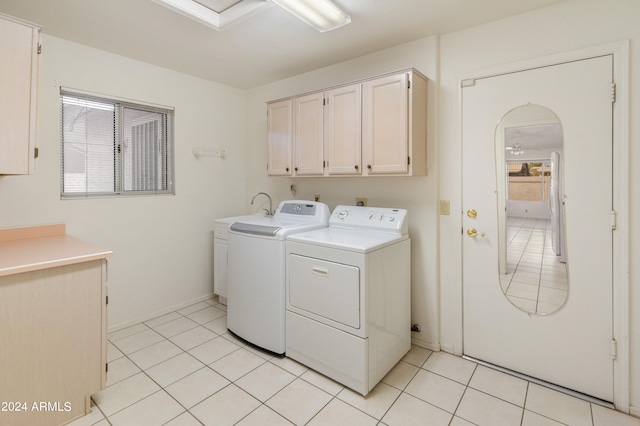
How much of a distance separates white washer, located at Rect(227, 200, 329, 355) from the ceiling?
4.53 ft

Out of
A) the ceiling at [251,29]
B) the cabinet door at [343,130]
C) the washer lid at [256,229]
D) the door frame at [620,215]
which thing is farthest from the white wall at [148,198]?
the door frame at [620,215]

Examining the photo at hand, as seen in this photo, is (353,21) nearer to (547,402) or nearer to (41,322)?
(41,322)

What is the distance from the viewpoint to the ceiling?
204 cm

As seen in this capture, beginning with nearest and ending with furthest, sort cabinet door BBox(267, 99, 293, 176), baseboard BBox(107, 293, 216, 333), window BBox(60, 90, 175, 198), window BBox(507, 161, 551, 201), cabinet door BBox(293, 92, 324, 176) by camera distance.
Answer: window BBox(507, 161, 551, 201) < window BBox(60, 90, 175, 198) < cabinet door BBox(293, 92, 324, 176) < baseboard BBox(107, 293, 216, 333) < cabinet door BBox(267, 99, 293, 176)

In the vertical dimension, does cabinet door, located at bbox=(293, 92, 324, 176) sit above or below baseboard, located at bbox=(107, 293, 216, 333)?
above

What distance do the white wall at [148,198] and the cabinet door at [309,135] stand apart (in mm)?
1199

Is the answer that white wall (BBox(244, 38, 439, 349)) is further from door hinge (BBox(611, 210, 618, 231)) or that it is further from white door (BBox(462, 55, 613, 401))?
door hinge (BBox(611, 210, 618, 231))

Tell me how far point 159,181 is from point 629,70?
3.73 metres

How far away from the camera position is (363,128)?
2.48m

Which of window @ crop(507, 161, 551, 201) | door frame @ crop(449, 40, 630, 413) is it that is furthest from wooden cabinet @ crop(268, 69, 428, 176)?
door frame @ crop(449, 40, 630, 413)

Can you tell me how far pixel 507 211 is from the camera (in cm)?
226

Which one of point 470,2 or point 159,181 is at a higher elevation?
point 470,2

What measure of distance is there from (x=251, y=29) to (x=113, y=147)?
168 centimetres

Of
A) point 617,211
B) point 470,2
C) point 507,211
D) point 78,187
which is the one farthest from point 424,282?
Result: point 78,187
